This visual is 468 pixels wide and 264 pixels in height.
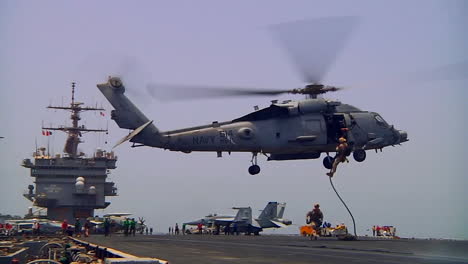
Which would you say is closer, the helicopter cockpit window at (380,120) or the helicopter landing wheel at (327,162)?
the helicopter cockpit window at (380,120)

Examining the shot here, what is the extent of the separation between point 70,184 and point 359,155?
43.9 metres

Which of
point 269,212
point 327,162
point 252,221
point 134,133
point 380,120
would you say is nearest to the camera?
point 134,133

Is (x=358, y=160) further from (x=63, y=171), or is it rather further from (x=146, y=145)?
(x=63, y=171)

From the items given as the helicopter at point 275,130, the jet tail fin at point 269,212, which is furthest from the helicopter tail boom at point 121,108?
the jet tail fin at point 269,212

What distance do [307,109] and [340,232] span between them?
7.87 m

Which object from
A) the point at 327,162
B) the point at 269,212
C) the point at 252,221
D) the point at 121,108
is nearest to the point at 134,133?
the point at 121,108

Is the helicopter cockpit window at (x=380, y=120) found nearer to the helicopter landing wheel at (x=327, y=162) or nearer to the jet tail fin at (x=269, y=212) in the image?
the helicopter landing wheel at (x=327, y=162)

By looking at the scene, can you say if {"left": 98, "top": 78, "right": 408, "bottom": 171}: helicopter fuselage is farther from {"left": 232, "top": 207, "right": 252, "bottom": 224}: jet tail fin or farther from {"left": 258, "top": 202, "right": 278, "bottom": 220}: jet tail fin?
{"left": 258, "top": 202, "right": 278, "bottom": 220}: jet tail fin

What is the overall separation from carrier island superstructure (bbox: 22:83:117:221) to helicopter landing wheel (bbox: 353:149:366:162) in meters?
40.8

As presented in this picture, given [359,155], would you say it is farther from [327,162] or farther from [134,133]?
[134,133]

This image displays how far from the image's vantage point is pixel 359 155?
142 feet

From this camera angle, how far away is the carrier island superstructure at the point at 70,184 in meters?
76.2

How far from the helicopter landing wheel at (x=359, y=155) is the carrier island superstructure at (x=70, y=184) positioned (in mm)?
40846

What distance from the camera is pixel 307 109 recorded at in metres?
40.9
